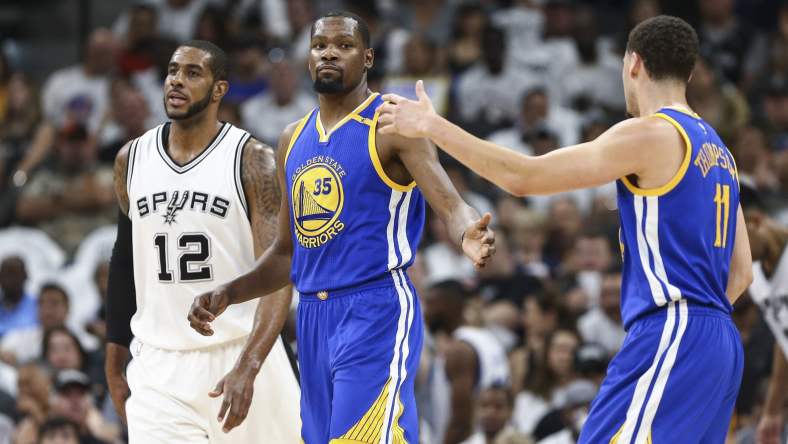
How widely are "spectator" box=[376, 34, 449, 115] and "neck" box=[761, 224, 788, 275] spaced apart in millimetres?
7057

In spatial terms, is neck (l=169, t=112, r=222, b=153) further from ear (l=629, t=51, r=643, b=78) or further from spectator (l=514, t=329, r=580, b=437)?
spectator (l=514, t=329, r=580, b=437)

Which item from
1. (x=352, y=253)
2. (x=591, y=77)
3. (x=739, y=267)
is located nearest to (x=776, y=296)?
(x=739, y=267)

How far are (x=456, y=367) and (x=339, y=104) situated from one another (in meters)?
4.36

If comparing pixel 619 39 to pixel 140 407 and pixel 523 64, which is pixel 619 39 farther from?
pixel 140 407

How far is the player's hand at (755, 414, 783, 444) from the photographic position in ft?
26.8

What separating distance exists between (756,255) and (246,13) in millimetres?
10222

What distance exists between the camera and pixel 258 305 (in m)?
6.99

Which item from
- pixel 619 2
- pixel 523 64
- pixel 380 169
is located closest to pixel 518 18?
pixel 523 64

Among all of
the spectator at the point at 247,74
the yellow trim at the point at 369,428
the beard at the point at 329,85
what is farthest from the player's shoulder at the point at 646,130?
the spectator at the point at 247,74

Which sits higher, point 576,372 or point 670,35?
point 670,35

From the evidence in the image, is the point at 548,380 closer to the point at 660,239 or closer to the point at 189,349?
the point at 189,349

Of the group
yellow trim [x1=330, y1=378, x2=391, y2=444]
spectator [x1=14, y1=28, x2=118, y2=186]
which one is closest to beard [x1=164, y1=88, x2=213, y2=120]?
yellow trim [x1=330, y1=378, x2=391, y2=444]

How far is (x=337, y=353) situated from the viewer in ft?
20.9

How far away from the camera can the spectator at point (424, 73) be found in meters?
14.9
